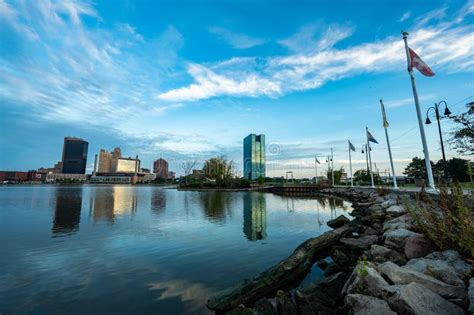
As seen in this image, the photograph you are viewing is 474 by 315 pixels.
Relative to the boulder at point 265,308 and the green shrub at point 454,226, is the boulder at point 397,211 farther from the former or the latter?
the boulder at point 265,308

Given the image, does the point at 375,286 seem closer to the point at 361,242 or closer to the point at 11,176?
the point at 361,242

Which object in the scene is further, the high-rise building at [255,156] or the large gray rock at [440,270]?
the high-rise building at [255,156]

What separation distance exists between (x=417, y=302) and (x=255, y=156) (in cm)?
11917

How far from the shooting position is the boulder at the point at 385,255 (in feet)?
20.1

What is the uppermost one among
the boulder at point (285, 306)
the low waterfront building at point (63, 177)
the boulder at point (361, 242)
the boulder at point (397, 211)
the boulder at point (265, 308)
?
the low waterfront building at point (63, 177)

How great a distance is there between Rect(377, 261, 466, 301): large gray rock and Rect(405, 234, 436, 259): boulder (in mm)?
2083

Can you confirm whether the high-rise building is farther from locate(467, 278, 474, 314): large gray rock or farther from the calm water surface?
locate(467, 278, 474, 314): large gray rock

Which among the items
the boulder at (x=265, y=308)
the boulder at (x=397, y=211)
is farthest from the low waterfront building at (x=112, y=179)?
the boulder at (x=265, y=308)

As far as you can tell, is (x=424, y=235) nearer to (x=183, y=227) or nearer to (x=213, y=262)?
(x=213, y=262)

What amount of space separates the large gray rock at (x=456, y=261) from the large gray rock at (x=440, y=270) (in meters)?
0.10

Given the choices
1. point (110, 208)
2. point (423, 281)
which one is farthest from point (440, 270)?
point (110, 208)

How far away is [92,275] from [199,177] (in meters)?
81.0

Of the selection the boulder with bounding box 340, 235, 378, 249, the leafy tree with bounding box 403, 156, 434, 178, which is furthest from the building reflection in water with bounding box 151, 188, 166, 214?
the leafy tree with bounding box 403, 156, 434, 178

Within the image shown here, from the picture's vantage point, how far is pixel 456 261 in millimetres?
4844
